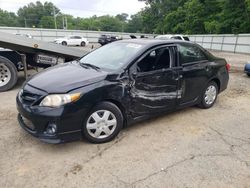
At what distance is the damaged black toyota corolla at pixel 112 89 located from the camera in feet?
10.4

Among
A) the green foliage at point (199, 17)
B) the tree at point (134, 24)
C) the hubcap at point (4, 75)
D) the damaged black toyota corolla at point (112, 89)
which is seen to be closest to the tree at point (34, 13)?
the tree at point (134, 24)

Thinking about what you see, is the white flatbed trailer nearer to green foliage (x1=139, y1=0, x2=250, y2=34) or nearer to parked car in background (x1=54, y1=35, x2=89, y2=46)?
parked car in background (x1=54, y1=35, x2=89, y2=46)

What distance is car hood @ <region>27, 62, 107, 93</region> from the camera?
3.25 meters

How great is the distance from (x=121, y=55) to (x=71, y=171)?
2056mm

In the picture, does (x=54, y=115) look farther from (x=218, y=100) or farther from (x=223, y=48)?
(x=223, y=48)

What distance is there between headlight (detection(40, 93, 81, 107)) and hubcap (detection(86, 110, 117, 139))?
0.42 metres

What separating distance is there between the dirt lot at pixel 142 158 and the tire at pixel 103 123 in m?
0.14

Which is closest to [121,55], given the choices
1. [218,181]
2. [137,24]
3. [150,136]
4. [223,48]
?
[150,136]

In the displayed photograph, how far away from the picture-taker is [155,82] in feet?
13.0

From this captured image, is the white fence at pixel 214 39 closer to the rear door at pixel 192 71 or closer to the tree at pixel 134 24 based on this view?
the rear door at pixel 192 71

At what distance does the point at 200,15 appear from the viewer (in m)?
38.1

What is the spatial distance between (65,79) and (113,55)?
42.6 inches

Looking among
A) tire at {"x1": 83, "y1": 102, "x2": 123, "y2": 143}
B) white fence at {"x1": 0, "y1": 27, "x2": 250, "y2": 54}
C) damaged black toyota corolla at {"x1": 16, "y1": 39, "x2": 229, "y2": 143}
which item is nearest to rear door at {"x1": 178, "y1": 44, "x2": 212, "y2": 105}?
damaged black toyota corolla at {"x1": 16, "y1": 39, "x2": 229, "y2": 143}

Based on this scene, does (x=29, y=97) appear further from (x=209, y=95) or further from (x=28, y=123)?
(x=209, y=95)
